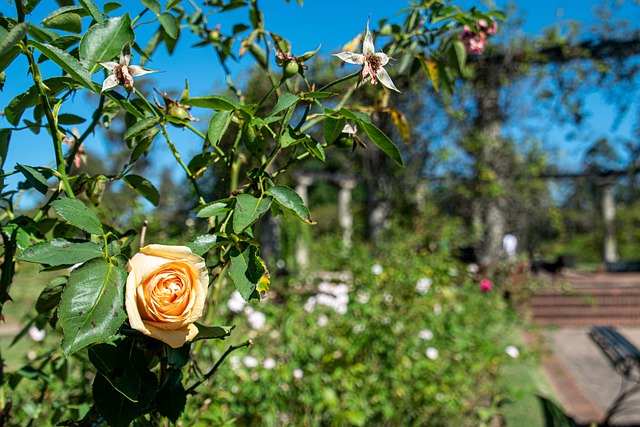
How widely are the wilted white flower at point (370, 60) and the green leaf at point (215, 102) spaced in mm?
124

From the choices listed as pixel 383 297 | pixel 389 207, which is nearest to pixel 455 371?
pixel 383 297

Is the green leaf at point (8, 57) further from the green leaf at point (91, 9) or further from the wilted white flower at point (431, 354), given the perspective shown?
the wilted white flower at point (431, 354)

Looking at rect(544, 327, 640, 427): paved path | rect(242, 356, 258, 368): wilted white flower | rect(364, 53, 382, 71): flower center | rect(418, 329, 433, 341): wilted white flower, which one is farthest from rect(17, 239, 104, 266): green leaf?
rect(544, 327, 640, 427): paved path

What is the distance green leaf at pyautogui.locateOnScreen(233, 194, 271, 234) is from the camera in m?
0.52

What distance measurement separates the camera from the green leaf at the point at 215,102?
0.58m

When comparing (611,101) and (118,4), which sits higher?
(611,101)

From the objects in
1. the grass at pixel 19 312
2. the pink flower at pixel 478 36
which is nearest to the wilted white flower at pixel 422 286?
the grass at pixel 19 312

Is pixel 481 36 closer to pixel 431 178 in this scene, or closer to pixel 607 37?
pixel 431 178

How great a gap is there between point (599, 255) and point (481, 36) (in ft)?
58.6

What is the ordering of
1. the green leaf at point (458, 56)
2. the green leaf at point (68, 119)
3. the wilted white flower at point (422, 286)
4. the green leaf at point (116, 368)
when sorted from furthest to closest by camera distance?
the wilted white flower at point (422, 286)
the green leaf at point (458, 56)
the green leaf at point (68, 119)
the green leaf at point (116, 368)

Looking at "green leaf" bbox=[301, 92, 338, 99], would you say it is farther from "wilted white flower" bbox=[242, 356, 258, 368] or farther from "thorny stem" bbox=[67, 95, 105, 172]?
"wilted white flower" bbox=[242, 356, 258, 368]

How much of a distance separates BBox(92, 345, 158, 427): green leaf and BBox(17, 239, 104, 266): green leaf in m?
0.12

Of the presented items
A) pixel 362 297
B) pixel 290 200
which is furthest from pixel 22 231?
pixel 362 297

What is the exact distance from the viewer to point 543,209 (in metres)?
8.57
